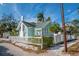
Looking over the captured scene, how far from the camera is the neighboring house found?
6.04 ft

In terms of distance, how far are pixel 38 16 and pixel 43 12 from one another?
0.19 ft

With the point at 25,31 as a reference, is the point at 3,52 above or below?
below

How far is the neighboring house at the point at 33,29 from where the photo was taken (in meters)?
1.84

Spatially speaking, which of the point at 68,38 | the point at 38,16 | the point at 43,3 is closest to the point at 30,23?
the point at 38,16

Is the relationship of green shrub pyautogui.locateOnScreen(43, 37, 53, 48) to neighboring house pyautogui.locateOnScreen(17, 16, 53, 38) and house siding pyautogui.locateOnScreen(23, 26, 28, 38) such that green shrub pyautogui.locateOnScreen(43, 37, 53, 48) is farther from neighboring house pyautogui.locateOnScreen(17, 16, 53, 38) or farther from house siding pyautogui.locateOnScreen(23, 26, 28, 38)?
A: house siding pyautogui.locateOnScreen(23, 26, 28, 38)

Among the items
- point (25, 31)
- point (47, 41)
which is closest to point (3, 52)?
point (25, 31)

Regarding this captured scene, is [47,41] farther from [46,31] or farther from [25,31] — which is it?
[25,31]

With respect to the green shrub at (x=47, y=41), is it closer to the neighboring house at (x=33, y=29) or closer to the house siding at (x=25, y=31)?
the neighboring house at (x=33, y=29)

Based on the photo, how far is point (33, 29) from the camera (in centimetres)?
184

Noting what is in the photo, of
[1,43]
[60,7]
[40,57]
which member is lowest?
[40,57]

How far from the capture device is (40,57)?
1.83 meters

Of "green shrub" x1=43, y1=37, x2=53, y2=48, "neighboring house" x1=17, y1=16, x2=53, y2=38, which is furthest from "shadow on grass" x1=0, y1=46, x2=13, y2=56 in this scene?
"green shrub" x1=43, y1=37, x2=53, y2=48

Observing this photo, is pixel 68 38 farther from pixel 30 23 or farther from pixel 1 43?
pixel 1 43

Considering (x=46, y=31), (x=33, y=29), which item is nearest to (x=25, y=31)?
(x=33, y=29)
